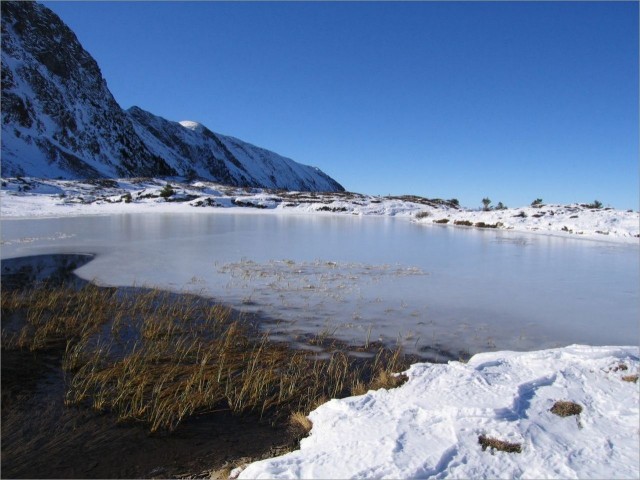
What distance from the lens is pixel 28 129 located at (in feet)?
336

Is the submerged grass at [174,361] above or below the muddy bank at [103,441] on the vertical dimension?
above

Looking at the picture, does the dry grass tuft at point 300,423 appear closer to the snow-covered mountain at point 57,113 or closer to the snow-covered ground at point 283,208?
the snow-covered ground at point 283,208

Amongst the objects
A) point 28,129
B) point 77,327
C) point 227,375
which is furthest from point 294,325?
point 28,129

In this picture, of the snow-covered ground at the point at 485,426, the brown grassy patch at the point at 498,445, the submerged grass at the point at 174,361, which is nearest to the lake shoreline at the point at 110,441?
the submerged grass at the point at 174,361

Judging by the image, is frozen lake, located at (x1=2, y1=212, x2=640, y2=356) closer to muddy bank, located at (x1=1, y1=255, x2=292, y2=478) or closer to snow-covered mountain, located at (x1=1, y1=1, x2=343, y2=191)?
muddy bank, located at (x1=1, y1=255, x2=292, y2=478)

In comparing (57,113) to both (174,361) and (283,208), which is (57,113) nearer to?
(283,208)

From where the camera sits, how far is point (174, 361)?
7332mm

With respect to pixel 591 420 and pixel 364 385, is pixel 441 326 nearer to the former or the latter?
pixel 364 385

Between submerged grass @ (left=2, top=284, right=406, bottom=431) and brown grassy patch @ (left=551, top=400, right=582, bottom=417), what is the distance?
1997mm

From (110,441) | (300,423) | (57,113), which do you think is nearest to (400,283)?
(300,423)

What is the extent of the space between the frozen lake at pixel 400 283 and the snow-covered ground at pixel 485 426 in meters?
2.26

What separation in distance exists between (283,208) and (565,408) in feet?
193

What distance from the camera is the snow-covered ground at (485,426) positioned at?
152 inches

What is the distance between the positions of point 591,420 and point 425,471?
7.05 feet
